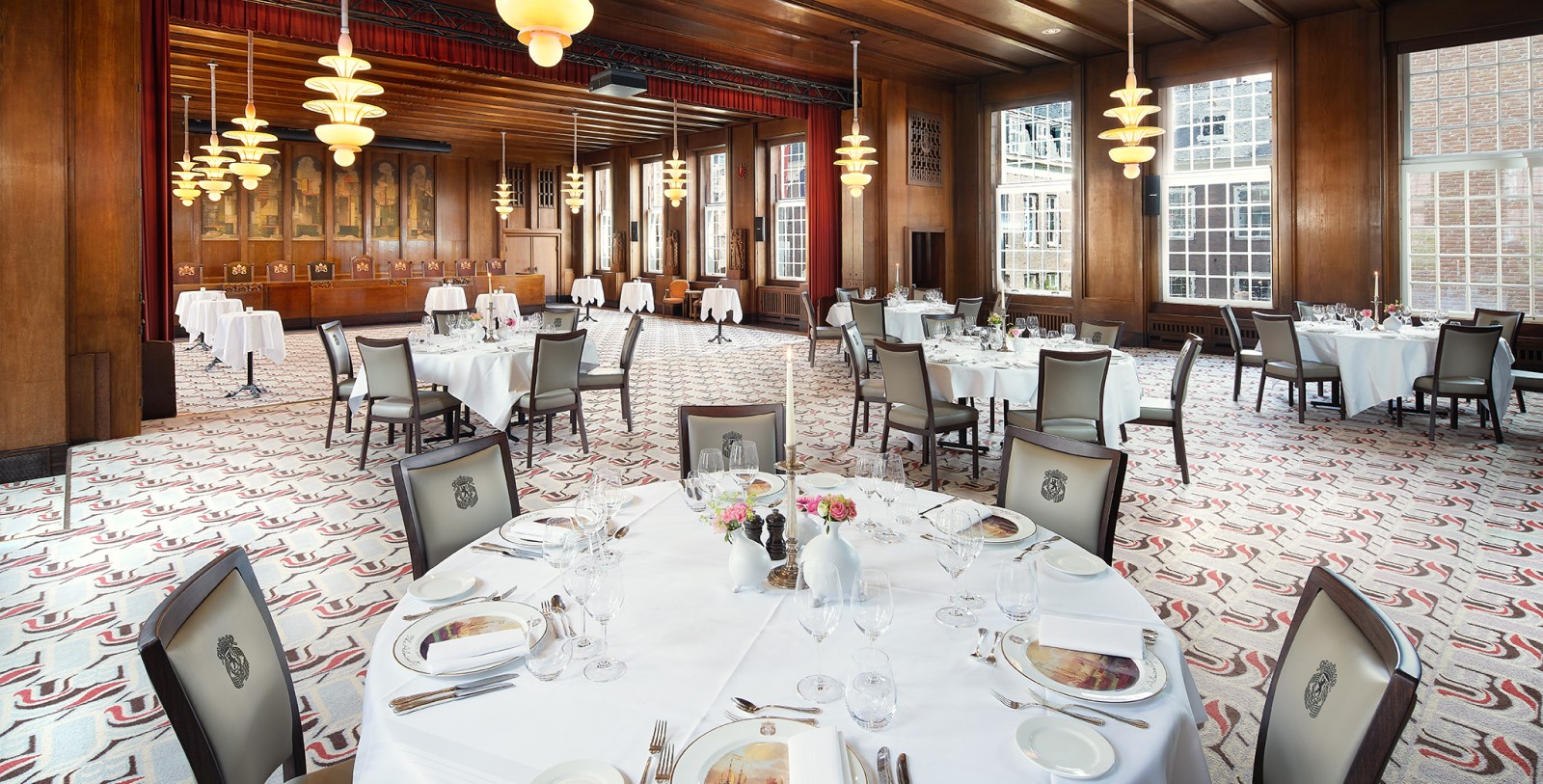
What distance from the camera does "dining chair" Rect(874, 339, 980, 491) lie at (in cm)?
538

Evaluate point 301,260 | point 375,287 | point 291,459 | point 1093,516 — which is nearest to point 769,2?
point 291,459

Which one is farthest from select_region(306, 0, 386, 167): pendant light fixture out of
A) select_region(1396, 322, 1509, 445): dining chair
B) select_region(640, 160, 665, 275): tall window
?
select_region(640, 160, 665, 275): tall window

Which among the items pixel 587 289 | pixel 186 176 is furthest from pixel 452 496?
pixel 587 289

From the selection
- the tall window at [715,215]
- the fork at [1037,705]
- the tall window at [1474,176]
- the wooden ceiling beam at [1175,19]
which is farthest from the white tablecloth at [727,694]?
the tall window at [715,215]

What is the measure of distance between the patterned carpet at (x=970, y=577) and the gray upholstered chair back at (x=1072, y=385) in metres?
0.63

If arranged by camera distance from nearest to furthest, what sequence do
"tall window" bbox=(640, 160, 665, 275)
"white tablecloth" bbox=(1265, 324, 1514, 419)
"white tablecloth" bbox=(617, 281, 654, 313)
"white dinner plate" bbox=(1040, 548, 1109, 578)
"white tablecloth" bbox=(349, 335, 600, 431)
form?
1. "white dinner plate" bbox=(1040, 548, 1109, 578)
2. "white tablecloth" bbox=(349, 335, 600, 431)
3. "white tablecloth" bbox=(1265, 324, 1514, 419)
4. "white tablecloth" bbox=(617, 281, 654, 313)
5. "tall window" bbox=(640, 160, 665, 275)

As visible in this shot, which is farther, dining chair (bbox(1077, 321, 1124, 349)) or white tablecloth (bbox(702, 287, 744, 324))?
white tablecloth (bbox(702, 287, 744, 324))

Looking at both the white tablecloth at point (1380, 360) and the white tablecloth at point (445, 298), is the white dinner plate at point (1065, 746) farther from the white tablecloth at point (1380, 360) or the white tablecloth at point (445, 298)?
the white tablecloth at point (445, 298)

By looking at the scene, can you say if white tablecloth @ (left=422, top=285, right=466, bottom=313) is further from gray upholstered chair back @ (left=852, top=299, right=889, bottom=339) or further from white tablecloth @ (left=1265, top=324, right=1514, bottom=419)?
white tablecloth @ (left=1265, top=324, right=1514, bottom=419)

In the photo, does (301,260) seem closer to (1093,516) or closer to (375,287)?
(375,287)

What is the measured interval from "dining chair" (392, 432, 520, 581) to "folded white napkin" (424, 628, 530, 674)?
2.67 ft

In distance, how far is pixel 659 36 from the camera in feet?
33.3

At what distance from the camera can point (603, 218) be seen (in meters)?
21.5

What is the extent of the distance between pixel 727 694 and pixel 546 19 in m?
2.90
